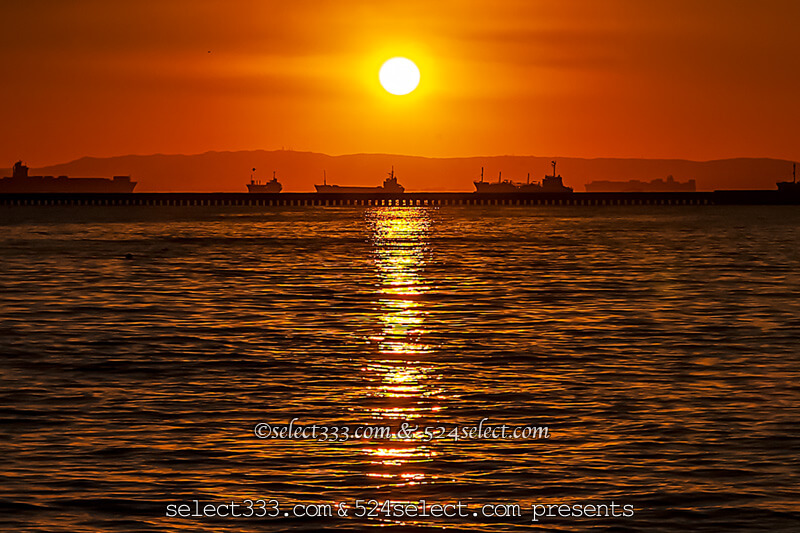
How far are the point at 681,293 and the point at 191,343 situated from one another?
58.4ft

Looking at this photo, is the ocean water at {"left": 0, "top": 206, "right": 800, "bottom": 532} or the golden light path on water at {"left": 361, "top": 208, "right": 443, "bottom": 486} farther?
the golden light path on water at {"left": 361, "top": 208, "right": 443, "bottom": 486}

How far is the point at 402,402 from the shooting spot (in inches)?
706

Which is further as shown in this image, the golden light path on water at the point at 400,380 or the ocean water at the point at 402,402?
the golden light path on water at the point at 400,380

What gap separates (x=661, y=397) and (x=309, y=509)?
7377 millimetres

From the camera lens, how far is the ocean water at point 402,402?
12.6 meters

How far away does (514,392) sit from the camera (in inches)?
737

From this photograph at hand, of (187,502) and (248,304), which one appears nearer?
(187,502)

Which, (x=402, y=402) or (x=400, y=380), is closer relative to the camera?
(x=402, y=402)

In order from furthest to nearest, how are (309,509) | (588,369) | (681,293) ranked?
(681,293), (588,369), (309,509)

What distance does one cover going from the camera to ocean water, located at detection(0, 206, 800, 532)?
1259 cm

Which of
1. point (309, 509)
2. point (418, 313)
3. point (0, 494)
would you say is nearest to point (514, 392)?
point (309, 509)

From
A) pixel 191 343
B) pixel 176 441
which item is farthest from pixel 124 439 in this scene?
pixel 191 343

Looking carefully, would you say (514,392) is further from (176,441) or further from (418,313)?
(418,313)

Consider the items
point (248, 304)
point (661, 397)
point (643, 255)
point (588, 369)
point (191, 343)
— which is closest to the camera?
point (661, 397)
